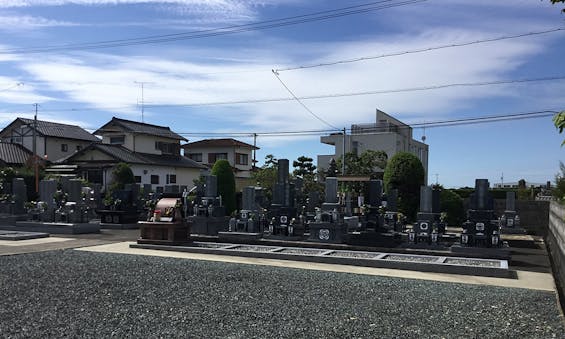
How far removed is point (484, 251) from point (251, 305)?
8179 mm

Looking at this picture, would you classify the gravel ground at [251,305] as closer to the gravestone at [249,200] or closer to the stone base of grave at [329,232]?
the stone base of grave at [329,232]

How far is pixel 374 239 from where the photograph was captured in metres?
13.8

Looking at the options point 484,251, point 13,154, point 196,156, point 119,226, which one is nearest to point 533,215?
point 484,251

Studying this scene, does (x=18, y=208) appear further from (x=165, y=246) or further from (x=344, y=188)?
(x=344, y=188)

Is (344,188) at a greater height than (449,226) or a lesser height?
greater

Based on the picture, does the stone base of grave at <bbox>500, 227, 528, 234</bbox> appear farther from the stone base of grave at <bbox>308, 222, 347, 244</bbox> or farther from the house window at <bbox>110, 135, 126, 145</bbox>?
the house window at <bbox>110, 135, 126, 145</bbox>

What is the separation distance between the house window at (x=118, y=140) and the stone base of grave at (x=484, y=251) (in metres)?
31.0

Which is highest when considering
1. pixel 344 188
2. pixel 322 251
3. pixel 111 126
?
pixel 111 126

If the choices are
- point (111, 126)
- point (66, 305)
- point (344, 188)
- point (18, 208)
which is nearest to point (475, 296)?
point (66, 305)

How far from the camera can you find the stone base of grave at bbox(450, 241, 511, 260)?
12.2 meters

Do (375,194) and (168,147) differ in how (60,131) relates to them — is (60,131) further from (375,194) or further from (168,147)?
(375,194)

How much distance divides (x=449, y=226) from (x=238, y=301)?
17.2m

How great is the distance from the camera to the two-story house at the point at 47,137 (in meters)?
38.8

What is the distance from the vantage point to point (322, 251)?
13.3m
